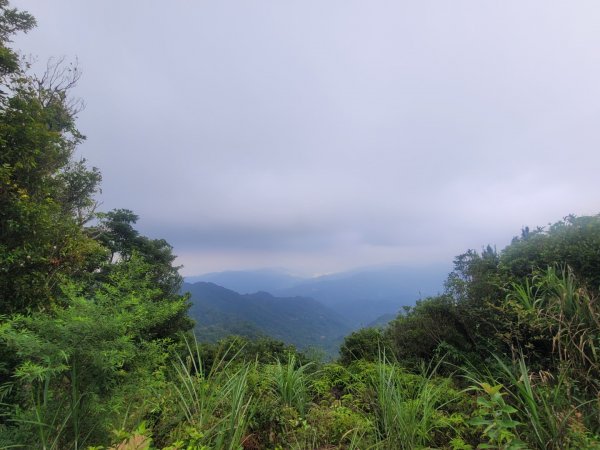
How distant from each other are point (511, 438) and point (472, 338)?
12.3ft

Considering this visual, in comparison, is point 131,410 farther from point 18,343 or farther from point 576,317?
point 576,317

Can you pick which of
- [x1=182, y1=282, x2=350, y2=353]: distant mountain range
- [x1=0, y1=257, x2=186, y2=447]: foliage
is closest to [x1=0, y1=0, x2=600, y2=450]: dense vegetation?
[x1=0, y1=257, x2=186, y2=447]: foliage

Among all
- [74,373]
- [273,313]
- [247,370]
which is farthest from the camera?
[273,313]

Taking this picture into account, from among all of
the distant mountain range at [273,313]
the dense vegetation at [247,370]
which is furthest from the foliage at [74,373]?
the distant mountain range at [273,313]

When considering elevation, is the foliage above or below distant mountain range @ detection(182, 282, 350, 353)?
above

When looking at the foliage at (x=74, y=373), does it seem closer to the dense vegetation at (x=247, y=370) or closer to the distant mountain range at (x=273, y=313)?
the dense vegetation at (x=247, y=370)

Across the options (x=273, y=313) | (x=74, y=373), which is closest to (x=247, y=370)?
(x=74, y=373)

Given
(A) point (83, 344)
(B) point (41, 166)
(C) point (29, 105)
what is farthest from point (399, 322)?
(C) point (29, 105)

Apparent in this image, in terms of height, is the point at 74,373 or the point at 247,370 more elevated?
the point at 74,373

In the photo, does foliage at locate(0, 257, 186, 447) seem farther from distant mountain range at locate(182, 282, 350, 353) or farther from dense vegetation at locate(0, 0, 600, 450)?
distant mountain range at locate(182, 282, 350, 353)

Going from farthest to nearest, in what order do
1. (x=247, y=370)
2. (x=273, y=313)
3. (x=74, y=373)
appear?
(x=273, y=313) → (x=247, y=370) → (x=74, y=373)

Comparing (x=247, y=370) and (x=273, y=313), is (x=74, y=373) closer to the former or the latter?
(x=247, y=370)

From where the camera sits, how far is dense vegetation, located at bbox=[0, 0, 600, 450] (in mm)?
2090

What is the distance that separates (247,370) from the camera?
2832mm
